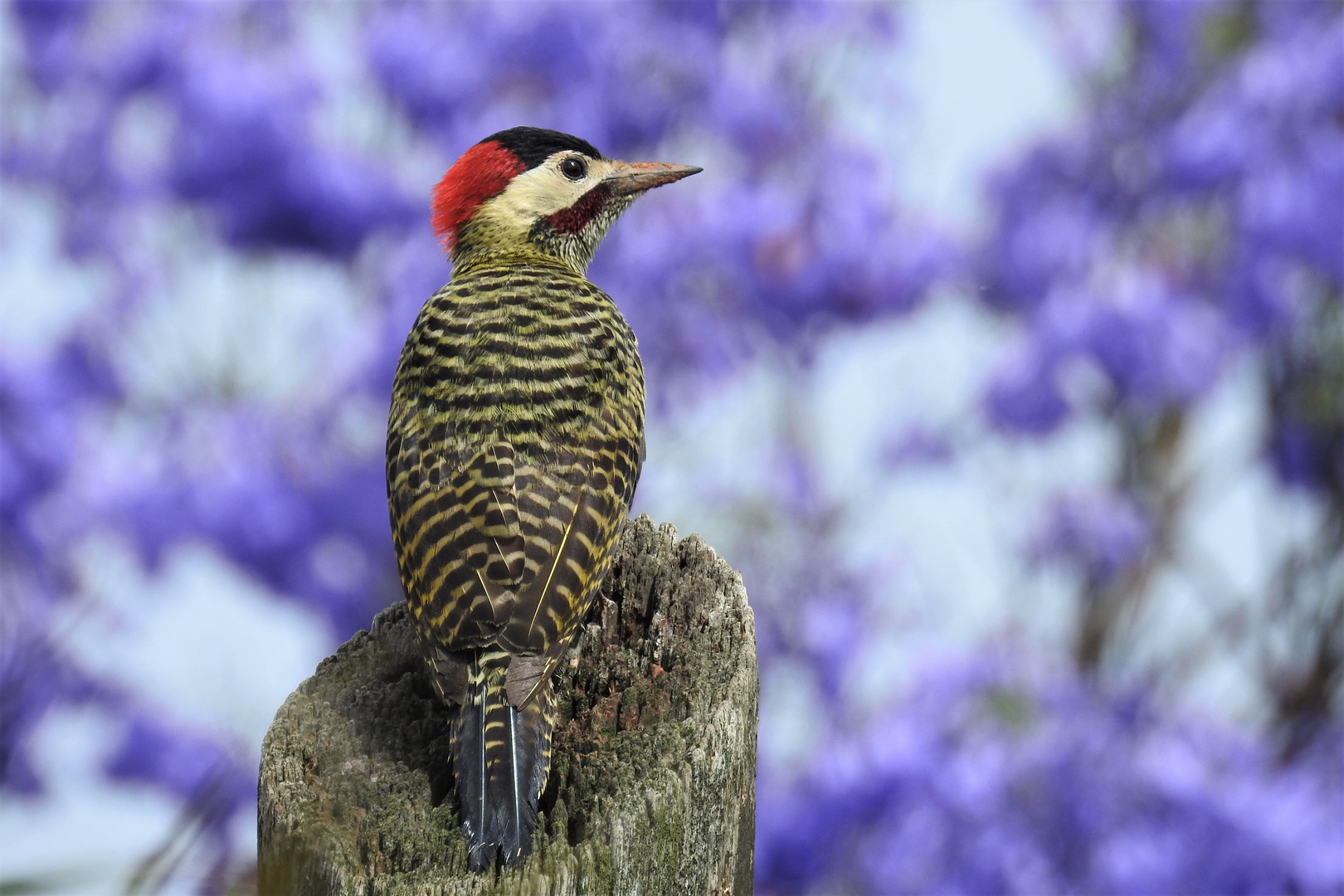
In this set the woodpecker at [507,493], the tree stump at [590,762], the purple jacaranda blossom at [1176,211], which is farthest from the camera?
the purple jacaranda blossom at [1176,211]

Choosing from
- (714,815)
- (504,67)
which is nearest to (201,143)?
(504,67)

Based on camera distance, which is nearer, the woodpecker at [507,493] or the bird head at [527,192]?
the woodpecker at [507,493]

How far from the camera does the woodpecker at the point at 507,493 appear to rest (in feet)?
7.68

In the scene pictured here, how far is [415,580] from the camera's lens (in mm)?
2748

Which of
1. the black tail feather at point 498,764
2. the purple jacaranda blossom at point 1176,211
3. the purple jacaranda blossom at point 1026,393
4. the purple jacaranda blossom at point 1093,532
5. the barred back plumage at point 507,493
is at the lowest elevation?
the black tail feather at point 498,764

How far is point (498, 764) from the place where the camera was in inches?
89.1

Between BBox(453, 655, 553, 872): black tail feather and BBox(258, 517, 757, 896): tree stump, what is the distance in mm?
31

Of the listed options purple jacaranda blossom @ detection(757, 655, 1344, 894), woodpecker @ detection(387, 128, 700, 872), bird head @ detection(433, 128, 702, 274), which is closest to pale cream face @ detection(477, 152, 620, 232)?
bird head @ detection(433, 128, 702, 274)

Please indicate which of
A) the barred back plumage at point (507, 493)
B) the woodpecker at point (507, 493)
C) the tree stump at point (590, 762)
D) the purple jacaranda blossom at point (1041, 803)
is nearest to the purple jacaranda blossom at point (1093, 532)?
the purple jacaranda blossom at point (1041, 803)

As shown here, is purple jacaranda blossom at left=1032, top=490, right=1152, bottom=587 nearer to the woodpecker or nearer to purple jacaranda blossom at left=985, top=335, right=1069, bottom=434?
purple jacaranda blossom at left=985, top=335, right=1069, bottom=434

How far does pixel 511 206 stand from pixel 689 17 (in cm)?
470

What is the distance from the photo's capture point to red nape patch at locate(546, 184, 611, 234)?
411 cm

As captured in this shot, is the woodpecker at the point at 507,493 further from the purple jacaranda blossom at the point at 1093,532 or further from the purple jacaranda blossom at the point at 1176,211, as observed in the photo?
the purple jacaranda blossom at the point at 1093,532

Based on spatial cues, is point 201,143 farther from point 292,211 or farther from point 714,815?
point 714,815
